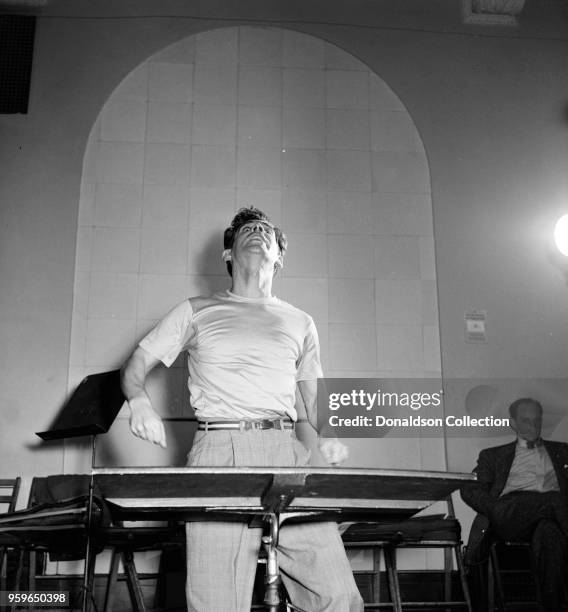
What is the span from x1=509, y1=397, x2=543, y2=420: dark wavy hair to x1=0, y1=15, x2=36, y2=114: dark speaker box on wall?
9.33ft

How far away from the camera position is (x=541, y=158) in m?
4.11

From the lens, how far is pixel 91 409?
3076 millimetres

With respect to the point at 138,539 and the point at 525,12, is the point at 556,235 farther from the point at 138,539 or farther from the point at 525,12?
the point at 138,539

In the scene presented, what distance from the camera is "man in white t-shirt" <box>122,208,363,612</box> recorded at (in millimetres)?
1659

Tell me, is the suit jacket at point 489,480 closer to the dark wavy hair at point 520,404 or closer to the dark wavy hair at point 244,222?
the dark wavy hair at point 520,404

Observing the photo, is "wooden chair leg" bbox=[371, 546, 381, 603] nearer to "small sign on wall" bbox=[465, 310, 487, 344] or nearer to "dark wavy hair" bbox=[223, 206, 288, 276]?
"small sign on wall" bbox=[465, 310, 487, 344]

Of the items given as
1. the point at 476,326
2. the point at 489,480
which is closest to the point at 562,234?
the point at 476,326

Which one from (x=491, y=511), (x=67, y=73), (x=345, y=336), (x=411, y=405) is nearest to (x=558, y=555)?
(x=491, y=511)

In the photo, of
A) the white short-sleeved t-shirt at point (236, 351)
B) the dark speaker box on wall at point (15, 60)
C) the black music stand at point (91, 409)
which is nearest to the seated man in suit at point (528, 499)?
the white short-sleeved t-shirt at point (236, 351)

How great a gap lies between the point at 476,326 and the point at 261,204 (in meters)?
1.23

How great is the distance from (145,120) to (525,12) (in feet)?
7.30

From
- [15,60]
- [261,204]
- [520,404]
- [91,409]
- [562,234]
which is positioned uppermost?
[15,60]

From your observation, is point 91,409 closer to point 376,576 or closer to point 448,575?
point 376,576

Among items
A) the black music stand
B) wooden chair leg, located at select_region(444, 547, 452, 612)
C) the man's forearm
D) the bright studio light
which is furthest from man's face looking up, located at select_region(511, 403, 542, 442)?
the man's forearm
